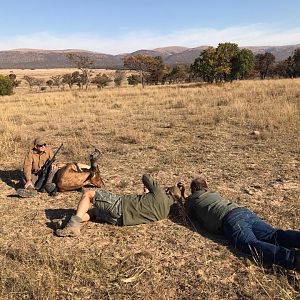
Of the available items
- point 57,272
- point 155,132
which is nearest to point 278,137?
point 155,132

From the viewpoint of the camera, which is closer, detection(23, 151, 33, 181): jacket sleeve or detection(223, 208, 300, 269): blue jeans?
detection(223, 208, 300, 269): blue jeans

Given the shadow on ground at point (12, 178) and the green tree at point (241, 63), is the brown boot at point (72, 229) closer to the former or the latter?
the shadow on ground at point (12, 178)

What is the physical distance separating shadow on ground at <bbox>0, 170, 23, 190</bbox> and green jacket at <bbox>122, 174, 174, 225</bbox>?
279cm

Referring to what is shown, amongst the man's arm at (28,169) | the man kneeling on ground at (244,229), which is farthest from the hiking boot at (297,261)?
the man's arm at (28,169)

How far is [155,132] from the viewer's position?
12164 mm

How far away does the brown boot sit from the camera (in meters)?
5.11

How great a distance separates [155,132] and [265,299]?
28.4 ft

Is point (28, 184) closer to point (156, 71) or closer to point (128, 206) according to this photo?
point (128, 206)

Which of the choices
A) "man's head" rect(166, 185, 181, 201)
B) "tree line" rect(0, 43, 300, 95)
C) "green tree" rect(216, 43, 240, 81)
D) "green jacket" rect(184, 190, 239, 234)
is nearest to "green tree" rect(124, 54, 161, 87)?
"tree line" rect(0, 43, 300, 95)

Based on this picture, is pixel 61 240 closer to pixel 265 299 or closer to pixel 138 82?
pixel 265 299

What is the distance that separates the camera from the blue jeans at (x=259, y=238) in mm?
4141

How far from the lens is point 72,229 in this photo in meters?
5.11

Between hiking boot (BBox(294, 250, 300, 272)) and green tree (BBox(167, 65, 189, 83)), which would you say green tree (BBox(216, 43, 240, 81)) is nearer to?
green tree (BBox(167, 65, 189, 83))

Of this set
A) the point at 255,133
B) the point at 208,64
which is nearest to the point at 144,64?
the point at 208,64
